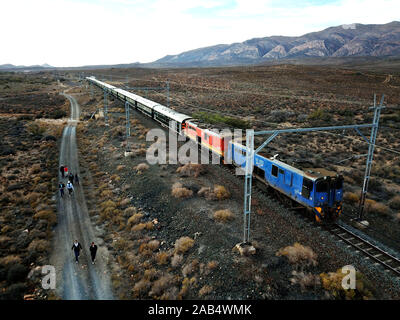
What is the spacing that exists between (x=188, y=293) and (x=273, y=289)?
366 centimetres

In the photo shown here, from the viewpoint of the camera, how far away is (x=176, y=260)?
1345cm

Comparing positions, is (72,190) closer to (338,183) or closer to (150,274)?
(150,274)

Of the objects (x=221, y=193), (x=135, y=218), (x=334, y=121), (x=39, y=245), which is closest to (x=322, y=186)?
(x=221, y=193)

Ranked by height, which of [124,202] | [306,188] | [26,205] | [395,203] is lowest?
[26,205]

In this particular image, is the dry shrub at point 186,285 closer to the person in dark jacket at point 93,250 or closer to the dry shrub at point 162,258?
the dry shrub at point 162,258

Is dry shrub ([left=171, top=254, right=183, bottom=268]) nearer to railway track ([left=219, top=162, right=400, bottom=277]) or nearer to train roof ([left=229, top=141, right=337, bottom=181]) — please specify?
railway track ([left=219, top=162, right=400, bottom=277])

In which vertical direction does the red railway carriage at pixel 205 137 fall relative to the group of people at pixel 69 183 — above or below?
above

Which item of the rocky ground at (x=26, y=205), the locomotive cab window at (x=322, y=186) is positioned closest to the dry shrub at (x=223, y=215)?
the locomotive cab window at (x=322, y=186)

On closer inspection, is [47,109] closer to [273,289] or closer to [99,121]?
[99,121]

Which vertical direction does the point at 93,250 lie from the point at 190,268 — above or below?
above

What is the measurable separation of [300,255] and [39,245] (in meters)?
14.5

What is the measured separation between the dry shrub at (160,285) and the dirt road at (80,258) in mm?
1979

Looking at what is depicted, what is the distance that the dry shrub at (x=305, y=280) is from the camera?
443 inches

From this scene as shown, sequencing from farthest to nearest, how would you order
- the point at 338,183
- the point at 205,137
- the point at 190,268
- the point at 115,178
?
the point at 205,137 < the point at 115,178 < the point at 338,183 < the point at 190,268
